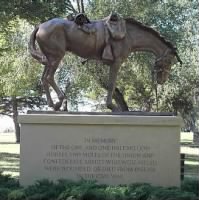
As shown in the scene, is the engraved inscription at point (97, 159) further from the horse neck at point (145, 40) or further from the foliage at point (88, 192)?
the horse neck at point (145, 40)

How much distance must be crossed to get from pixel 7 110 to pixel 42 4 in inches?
1645

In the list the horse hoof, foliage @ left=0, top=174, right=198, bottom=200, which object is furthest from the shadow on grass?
foliage @ left=0, top=174, right=198, bottom=200

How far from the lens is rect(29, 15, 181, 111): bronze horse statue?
9.83 m

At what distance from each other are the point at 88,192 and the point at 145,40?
3754 millimetres

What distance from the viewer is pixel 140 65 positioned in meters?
22.6

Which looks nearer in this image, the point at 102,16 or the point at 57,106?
the point at 57,106

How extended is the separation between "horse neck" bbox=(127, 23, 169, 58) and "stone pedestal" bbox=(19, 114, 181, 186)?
1.74 m

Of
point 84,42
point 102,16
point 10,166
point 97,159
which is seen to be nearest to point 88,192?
point 97,159

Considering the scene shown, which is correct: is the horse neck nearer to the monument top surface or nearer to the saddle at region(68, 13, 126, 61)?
the saddle at region(68, 13, 126, 61)

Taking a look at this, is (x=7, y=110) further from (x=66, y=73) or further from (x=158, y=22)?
(x=158, y=22)

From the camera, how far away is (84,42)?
9961mm

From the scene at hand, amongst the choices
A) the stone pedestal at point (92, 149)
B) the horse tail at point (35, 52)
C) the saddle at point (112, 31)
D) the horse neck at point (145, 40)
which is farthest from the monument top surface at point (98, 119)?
the horse neck at point (145, 40)

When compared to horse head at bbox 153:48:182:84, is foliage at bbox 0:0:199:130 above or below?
above

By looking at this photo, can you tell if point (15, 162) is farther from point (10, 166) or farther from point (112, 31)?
point (112, 31)
